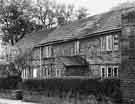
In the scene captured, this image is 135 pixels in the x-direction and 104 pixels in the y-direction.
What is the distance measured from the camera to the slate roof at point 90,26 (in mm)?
25047

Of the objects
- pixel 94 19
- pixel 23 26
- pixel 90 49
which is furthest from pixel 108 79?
pixel 23 26

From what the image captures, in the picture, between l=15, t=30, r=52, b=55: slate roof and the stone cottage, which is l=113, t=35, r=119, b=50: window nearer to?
the stone cottage

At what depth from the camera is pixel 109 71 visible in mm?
Answer: 23938

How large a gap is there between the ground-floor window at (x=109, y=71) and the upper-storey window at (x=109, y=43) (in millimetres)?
1498

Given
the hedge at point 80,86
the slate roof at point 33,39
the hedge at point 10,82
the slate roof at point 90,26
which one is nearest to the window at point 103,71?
the slate roof at point 90,26

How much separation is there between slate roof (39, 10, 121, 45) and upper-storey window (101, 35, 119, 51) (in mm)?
737

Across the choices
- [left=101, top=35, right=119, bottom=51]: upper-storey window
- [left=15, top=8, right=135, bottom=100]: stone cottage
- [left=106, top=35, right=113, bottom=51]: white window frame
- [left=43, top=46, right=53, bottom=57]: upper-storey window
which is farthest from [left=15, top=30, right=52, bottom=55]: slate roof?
[left=106, top=35, right=113, bottom=51]: white window frame

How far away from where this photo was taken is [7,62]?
1233 inches

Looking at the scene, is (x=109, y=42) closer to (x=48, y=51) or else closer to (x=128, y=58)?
(x=128, y=58)

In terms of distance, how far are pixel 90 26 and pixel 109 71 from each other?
234 inches

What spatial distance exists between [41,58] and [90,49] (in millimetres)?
8479

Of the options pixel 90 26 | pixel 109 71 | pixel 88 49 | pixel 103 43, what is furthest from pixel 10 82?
pixel 109 71

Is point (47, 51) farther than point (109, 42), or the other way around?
point (47, 51)

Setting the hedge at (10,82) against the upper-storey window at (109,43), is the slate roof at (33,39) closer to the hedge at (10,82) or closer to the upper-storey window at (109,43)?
the hedge at (10,82)
